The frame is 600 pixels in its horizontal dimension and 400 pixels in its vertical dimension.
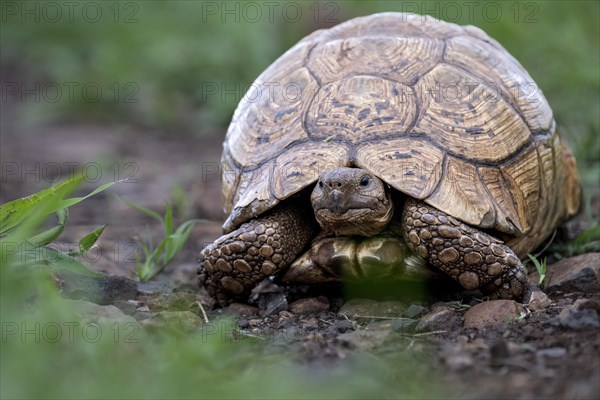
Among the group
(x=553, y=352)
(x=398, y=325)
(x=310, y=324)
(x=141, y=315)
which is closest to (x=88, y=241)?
(x=141, y=315)

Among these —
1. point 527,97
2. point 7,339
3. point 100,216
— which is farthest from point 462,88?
point 100,216

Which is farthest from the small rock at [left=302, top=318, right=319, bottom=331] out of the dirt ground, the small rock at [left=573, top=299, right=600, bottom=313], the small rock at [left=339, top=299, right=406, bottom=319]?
the small rock at [left=573, top=299, right=600, bottom=313]

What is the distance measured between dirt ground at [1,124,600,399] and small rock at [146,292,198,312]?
32mm

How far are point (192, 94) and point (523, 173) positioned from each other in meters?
7.19

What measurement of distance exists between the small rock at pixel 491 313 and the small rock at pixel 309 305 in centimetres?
72

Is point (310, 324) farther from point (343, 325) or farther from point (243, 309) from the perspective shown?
point (243, 309)

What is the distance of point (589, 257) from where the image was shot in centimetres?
437

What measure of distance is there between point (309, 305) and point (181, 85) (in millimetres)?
7395

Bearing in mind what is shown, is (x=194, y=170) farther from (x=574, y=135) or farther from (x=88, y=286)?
(x=88, y=286)

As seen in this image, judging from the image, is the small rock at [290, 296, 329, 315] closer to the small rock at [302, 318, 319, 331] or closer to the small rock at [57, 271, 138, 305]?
the small rock at [302, 318, 319, 331]

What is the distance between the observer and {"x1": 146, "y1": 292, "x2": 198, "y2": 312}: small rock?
3.94 m

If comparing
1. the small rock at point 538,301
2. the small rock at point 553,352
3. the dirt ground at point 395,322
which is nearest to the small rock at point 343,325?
the dirt ground at point 395,322

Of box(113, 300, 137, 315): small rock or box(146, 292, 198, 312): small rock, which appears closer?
box(113, 300, 137, 315): small rock

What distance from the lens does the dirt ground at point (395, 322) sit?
9.09 feet
